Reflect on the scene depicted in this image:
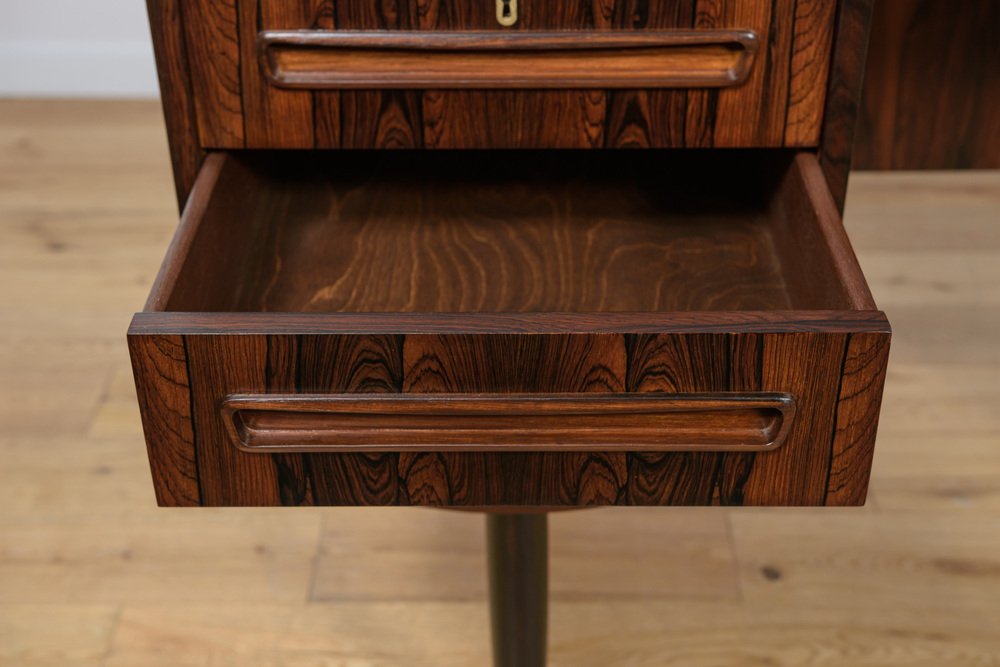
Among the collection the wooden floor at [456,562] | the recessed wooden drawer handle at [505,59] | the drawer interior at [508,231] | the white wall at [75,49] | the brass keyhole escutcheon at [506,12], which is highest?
the brass keyhole escutcheon at [506,12]

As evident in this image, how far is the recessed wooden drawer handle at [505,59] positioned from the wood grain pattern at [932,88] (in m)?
0.18

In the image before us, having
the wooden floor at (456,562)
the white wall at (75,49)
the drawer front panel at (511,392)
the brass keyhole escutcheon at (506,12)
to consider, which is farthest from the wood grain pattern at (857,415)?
the white wall at (75,49)

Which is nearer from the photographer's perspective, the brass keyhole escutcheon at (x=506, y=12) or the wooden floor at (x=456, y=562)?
the brass keyhole escutcheon at (x=506, y=12)

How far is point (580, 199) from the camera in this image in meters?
0.92

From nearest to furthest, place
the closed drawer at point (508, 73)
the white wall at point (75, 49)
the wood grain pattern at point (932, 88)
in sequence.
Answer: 1. the closed drawer at point (508, 73)
2. the wood grain pattern at point (932, 88)
3. the white wall at point (75, 49)

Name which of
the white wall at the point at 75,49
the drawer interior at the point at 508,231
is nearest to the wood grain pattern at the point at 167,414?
the drawer interior at the point at 508,231

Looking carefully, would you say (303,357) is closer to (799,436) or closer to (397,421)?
(397,421)

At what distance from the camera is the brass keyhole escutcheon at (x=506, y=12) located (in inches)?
27.7

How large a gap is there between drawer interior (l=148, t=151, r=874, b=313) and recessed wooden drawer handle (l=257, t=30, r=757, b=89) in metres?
0.08

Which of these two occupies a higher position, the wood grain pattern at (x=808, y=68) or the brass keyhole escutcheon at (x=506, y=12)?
the brass keyhole escutcheon at (x=506, y=12)

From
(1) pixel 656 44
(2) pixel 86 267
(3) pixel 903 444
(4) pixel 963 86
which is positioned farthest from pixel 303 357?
(2) pixel 86 267

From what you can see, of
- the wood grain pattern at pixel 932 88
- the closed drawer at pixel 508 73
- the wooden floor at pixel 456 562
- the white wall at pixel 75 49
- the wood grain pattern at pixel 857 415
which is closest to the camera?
the wood grain pattern at pixel 857 415

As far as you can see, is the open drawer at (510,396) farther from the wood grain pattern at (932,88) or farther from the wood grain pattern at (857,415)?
the wood grain pattern at (932,88)

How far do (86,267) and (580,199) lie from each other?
43.7 inches
